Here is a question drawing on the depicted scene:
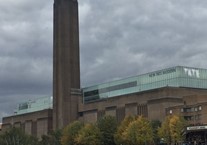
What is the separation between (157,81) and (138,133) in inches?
1936

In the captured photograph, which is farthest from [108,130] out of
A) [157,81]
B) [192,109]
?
[157,81]

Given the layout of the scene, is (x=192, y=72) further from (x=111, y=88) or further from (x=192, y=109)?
(x=111, y=88)

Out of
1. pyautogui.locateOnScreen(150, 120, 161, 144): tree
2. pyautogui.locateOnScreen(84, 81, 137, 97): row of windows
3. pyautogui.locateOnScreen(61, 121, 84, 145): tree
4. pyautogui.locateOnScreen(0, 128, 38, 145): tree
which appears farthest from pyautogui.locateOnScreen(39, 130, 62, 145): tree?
pyautogui.locateOnScreen(150, 120, 161, 144): tree

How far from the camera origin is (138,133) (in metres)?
119

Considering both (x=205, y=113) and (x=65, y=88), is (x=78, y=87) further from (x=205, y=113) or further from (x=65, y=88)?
(x=205, y=113)

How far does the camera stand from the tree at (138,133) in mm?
118375

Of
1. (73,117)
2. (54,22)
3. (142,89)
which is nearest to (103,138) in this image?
(142,89)

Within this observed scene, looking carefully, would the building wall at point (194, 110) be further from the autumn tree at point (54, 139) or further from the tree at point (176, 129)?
the autumn tree at point (54, 139)

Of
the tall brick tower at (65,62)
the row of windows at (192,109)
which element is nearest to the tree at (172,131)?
the row of windows at (192,109)

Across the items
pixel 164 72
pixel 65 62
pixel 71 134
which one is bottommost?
pixel 71 134

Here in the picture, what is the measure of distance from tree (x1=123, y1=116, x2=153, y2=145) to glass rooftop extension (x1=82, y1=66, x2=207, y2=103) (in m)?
42.5

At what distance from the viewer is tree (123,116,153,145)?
4660 inches

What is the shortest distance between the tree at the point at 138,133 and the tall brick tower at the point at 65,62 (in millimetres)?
70709

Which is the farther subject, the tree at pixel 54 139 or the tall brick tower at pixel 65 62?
the tall brick tower at pixel 65 62
